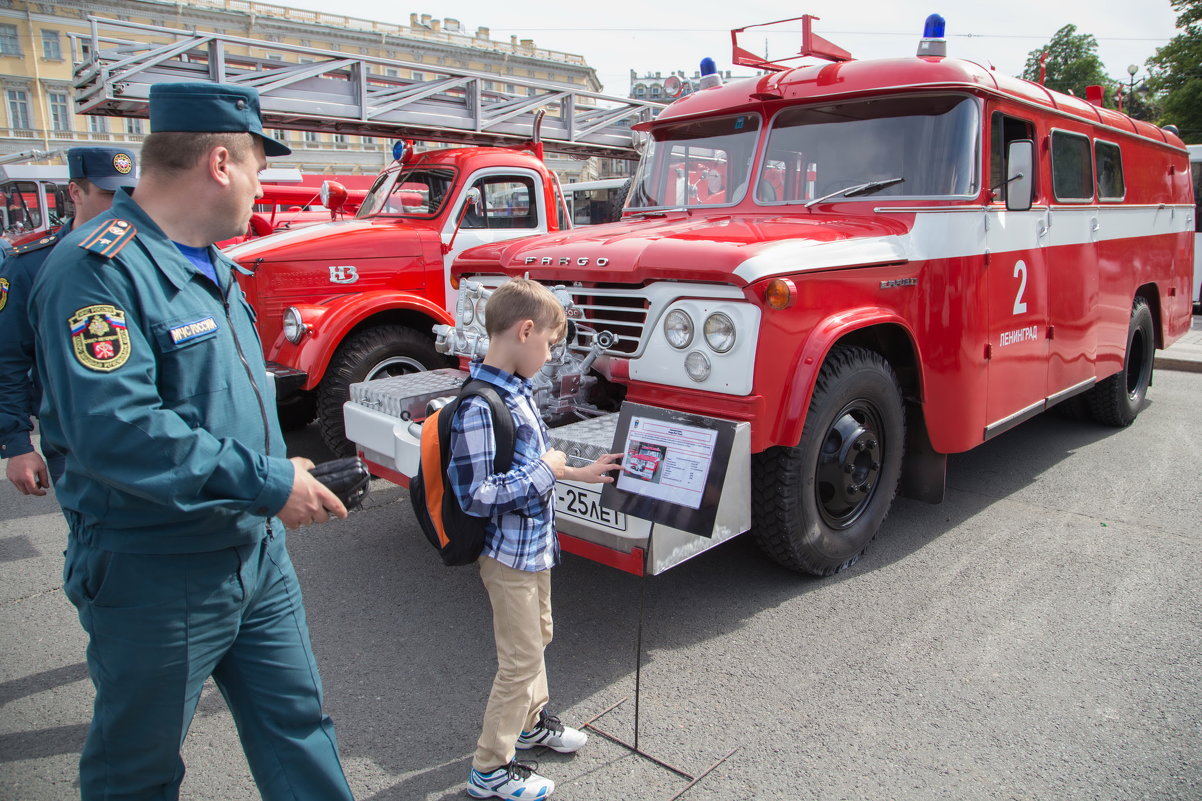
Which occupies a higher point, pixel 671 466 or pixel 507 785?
pixel 671 466

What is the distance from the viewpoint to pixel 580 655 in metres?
3.40

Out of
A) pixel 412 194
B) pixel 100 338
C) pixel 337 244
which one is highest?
→ pixel 412 194

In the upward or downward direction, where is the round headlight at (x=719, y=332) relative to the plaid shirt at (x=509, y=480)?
upward

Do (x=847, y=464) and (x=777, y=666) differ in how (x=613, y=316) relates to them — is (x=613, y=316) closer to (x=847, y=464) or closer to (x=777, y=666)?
(x=847, y=464)

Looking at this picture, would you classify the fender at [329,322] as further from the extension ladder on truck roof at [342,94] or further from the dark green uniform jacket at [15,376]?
the dark green uniform jacket at [15,376]

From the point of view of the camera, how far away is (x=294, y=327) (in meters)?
5.52

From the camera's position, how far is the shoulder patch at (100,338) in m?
1.54

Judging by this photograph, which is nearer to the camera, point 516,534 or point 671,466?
point 516,534

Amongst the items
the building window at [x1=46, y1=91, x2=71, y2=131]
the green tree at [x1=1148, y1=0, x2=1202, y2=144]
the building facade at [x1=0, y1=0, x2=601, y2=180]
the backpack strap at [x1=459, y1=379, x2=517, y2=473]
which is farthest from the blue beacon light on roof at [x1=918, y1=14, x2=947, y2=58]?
the building window at [x1=46, y1=91, x2=71, y2=131]

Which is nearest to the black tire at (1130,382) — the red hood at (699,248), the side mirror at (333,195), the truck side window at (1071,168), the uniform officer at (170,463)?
the truck side window at (1071,168)

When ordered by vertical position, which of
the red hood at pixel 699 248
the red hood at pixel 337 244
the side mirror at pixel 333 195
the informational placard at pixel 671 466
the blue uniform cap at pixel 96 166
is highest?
the side mirror at pixel 333 195

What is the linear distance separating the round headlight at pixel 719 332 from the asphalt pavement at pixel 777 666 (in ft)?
4.03

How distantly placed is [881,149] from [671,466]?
8.26 ft

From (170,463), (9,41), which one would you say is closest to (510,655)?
(170,463)
